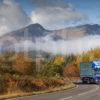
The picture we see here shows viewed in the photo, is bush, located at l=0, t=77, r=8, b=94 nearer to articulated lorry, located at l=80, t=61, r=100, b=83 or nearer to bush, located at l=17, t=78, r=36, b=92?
bush, located at l=17, t=78, r=36, b=92

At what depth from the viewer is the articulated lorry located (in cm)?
5425

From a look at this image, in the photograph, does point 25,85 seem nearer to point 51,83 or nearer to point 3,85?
point 3,85

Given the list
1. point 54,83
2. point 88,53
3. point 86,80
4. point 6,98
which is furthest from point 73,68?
point 6,98

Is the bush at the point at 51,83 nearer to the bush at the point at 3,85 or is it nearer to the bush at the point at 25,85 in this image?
the bush at the point at 25,85

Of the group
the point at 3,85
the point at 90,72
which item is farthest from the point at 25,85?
the point at 90,72

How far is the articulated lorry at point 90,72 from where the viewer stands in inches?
2136

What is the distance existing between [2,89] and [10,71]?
11.7m

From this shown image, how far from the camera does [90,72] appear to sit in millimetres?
55250

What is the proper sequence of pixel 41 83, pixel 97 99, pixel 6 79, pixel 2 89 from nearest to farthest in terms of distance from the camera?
pixel 97 99, pixel 2 89, pixel 6 79, pixel 41 83

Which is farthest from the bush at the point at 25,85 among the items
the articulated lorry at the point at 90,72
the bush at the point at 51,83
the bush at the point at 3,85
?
the articulated lorry at the point at 90,72

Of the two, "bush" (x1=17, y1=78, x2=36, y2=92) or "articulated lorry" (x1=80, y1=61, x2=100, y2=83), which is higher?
"articulated lorry" (x1=80, y1=61, x2=100, y2=83)

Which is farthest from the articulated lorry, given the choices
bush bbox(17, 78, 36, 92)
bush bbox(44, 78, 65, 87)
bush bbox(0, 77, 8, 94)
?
bush bbox(0, 77, 8, 94)

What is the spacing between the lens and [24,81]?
109ft

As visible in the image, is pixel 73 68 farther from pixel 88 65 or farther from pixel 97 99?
pixel 97 99
